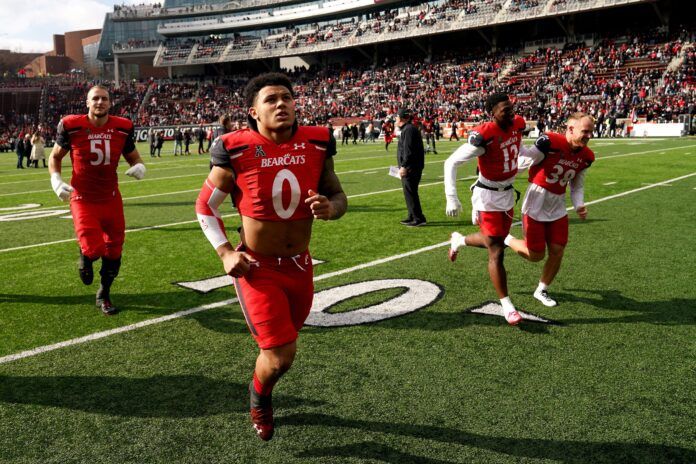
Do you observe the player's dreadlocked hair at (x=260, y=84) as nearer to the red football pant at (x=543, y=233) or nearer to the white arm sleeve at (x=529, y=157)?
the white arm sleeve at (x=529, y=157)

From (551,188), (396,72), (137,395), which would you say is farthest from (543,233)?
(396,72)

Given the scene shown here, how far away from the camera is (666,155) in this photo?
21766mm

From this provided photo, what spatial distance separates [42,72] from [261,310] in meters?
118

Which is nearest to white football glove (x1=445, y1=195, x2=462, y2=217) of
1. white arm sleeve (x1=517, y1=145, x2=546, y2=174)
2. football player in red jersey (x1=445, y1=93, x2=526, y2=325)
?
football player in red jersey (x1=445, y1=93, x2=526, y2=325)

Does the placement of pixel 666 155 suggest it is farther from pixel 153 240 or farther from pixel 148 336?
pixel 148 336

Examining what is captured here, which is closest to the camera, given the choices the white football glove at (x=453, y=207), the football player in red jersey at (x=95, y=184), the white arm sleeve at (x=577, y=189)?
the white football glove at (x=453, y=207)

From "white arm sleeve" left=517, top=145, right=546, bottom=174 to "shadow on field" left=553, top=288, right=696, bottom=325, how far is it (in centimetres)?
134

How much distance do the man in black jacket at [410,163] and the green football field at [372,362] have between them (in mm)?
1636

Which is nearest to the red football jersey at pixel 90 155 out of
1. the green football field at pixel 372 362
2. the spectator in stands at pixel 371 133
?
the green football field at pixel 372 362

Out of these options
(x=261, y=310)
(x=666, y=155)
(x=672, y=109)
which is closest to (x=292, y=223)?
(x=261, y=310)

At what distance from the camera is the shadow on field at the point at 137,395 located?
12.0ft

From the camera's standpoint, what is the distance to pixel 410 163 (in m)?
10.0

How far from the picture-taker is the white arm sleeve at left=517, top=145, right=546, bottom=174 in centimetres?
536

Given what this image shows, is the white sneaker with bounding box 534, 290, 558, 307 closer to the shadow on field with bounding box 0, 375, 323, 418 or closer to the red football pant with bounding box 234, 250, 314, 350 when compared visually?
the shadow on field with bounding box 0, 375, 323, 418
